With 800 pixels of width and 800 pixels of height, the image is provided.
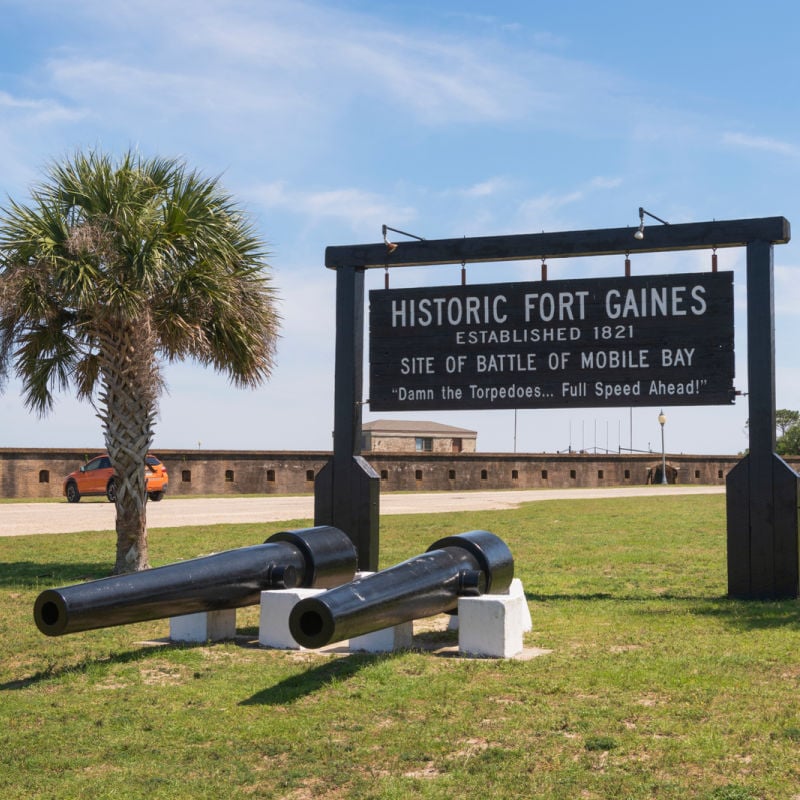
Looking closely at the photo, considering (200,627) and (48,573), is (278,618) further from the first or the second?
(48,573)

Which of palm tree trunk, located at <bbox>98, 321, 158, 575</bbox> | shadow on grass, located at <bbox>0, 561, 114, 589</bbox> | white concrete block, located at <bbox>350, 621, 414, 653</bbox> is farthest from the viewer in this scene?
palm tree trunk, located at <bbox>98, 321, 158, 575</bbox>

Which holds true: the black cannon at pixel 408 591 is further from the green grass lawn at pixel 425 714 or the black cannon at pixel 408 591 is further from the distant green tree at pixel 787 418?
the distant green tree at pixel 787 418

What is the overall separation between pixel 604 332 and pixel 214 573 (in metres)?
4.78

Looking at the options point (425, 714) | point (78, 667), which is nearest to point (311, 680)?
point (425, 714)

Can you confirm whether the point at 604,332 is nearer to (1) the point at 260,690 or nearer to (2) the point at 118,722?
(1) the point at 260,690

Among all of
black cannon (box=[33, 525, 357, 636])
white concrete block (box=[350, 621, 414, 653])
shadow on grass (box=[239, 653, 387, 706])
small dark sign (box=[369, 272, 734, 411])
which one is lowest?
shadow on grass (box=[239, 653, 387, 706])

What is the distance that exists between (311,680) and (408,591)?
857 millimetres

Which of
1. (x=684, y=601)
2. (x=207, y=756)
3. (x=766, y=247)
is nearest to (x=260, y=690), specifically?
(x=207, y=756)

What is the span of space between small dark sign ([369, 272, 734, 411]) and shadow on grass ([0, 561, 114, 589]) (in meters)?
4.14

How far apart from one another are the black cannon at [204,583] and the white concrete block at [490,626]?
1.37 metres

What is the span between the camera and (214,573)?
7457mm

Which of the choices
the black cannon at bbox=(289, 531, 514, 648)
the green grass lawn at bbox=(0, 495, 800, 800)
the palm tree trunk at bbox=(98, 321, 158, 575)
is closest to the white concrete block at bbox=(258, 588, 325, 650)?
the green grass lawn at bbox=(0, 495, 800, 800)

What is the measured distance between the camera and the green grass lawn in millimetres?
4527

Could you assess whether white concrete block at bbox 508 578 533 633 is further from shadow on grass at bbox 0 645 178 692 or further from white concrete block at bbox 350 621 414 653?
shadow on grass at bbox 0 645 178 692
